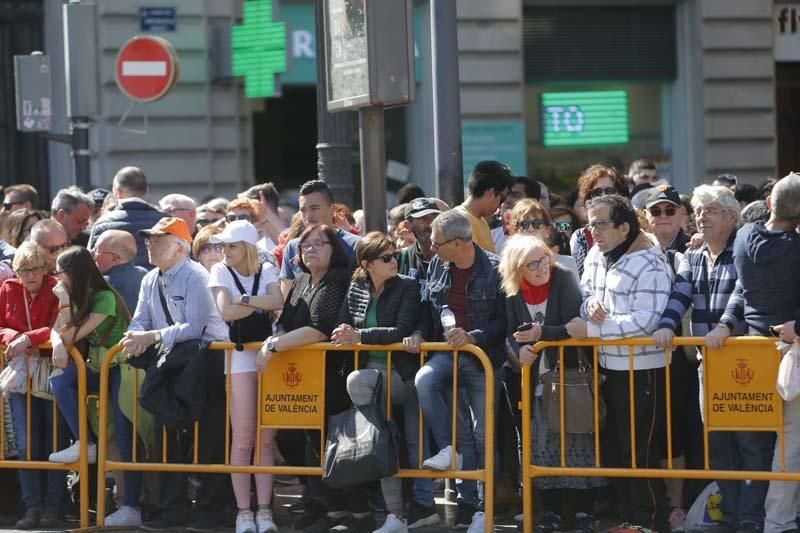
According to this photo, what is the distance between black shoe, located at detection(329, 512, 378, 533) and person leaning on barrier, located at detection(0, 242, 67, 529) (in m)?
1.80

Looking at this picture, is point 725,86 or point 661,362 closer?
point 661,362

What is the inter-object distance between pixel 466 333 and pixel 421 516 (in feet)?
3.89

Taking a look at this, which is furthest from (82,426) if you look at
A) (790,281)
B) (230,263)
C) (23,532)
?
(790,281)

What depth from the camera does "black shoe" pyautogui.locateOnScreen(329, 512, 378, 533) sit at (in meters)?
8.52

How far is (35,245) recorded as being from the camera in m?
9.12

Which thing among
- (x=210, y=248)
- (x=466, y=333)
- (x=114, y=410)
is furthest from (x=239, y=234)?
(x=466, y=333)

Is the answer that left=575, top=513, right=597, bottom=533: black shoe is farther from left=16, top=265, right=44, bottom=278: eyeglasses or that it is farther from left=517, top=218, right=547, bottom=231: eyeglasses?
left=16, top=265, right=44, bottom=278: eyeglasses

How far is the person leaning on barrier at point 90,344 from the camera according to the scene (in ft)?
28.8

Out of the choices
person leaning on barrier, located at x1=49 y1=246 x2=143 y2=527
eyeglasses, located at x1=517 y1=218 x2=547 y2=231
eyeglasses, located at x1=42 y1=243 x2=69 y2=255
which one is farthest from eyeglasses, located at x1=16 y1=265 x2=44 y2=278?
eyeglasses, located at x1=517 y1=218 x2=547 y2=231

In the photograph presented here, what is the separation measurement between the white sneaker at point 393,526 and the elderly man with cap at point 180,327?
1127mm

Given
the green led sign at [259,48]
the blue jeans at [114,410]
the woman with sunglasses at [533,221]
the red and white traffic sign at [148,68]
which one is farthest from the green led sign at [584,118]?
the blue jeans at [114,410]

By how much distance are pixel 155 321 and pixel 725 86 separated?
11450 mm

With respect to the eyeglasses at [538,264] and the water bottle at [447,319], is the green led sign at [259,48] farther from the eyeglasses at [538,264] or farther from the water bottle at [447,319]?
the eyeglasses at [538,264]

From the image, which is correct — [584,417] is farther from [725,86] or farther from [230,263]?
[725,86]
